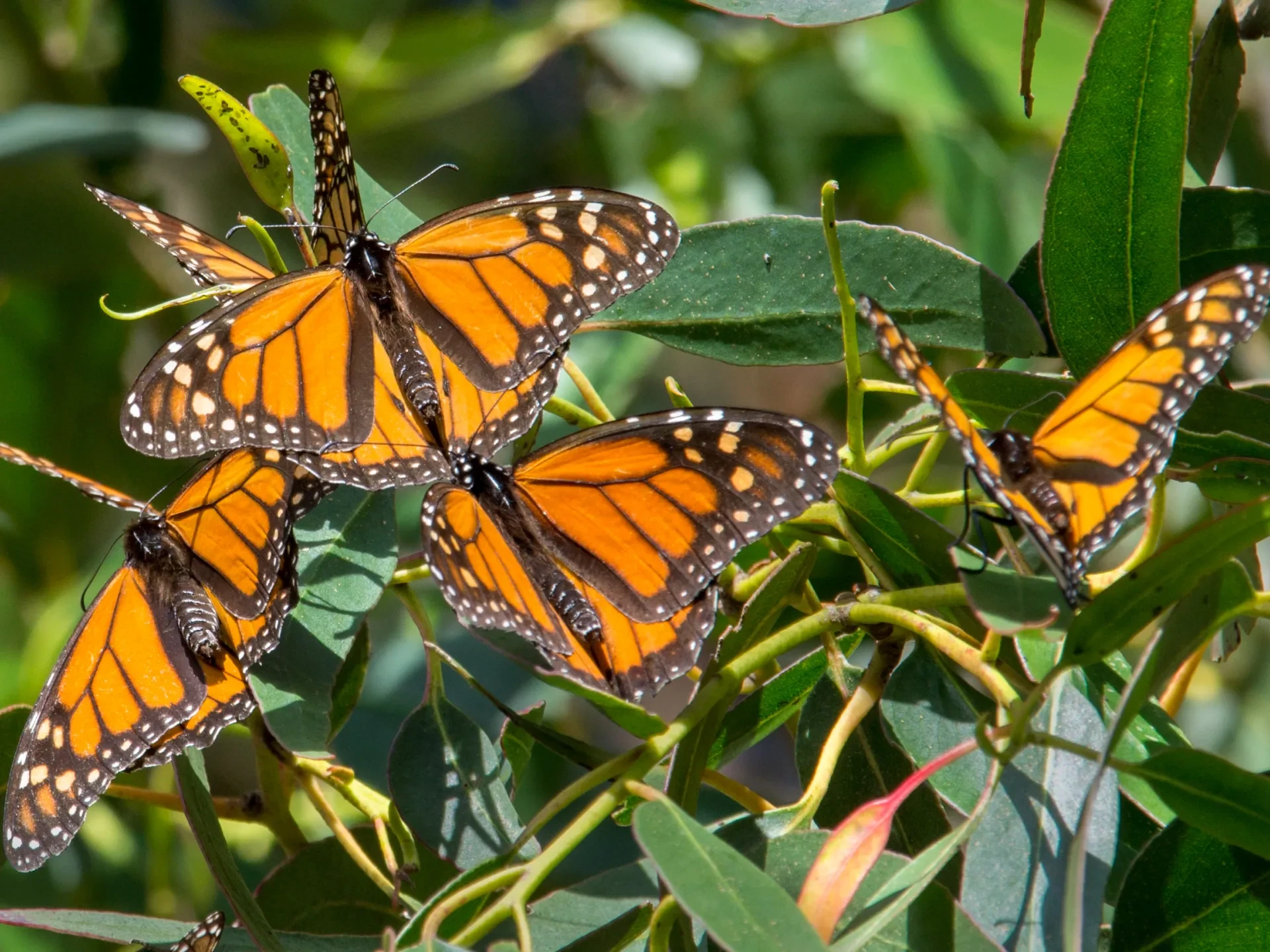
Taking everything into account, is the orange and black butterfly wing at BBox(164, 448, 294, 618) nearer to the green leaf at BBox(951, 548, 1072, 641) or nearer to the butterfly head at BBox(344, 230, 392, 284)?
the butterfly head at BBox(344, 230, 392, 284)

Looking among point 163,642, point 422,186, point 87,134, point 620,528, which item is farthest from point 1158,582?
point 422,186

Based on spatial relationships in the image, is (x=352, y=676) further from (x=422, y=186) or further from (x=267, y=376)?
(x=422, y=186)

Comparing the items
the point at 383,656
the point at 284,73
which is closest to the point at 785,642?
the point at 383,656

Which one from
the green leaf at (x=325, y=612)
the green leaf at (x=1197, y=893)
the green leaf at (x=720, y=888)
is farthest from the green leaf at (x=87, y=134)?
the green leaf at (x=1197, y=893)

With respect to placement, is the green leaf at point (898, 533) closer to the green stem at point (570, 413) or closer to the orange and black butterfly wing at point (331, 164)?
the green stem at point (570, 413)

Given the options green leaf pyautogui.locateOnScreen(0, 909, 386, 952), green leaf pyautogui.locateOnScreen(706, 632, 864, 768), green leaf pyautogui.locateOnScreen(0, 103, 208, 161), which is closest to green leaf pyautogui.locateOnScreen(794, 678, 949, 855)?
green leaf pyautogui.locateOnScreen(706, 632, 864, 768)

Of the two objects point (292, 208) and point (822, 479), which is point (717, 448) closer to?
point (822, 479)
